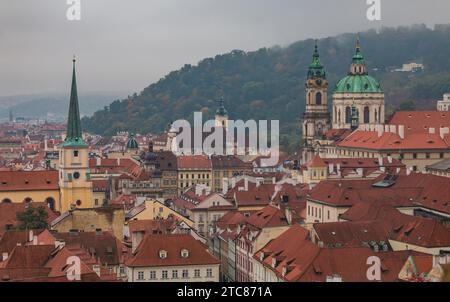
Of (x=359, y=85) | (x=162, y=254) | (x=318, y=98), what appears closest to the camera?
(x=162, y=254)

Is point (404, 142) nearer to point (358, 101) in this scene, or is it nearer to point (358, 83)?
point (358, 101)

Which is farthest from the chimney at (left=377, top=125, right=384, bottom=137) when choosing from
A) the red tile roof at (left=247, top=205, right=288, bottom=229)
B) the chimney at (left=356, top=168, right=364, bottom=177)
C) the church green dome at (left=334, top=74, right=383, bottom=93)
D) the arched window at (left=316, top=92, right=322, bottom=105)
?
the red tile roof at (left=247, top=205, right=288, bottom=229)

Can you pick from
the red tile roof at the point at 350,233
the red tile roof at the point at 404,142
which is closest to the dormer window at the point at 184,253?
the red tile roof at the point at 350,233

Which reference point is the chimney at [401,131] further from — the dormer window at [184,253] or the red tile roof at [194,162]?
the dormer window at [184,253]

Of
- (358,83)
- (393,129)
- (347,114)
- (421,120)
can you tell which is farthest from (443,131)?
(358,83)

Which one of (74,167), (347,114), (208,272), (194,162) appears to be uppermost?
(347,114)
